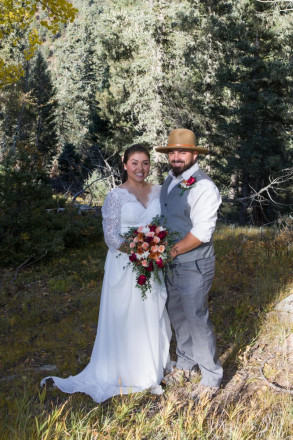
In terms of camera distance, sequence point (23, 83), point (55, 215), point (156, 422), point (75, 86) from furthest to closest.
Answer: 1. point (75, 86)
2. point (23, 83)
3. point (55, 215)
4. point (156, 422)

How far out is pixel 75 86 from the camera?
45250 mm

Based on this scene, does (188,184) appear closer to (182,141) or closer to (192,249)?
(182,141)

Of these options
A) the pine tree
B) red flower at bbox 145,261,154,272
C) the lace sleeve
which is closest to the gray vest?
red flower at bbox 145,261,154,272

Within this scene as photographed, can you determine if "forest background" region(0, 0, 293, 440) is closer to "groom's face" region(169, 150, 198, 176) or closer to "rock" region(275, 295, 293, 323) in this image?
"rock" region(275, 295, 293, 323)

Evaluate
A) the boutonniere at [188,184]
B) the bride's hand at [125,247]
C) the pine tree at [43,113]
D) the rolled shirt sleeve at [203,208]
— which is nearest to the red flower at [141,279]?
the bride's hand at [125,247]

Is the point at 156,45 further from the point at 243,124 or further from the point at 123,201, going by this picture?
the point at 123,201

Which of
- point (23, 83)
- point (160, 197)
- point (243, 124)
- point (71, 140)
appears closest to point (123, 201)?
point (160, 197)

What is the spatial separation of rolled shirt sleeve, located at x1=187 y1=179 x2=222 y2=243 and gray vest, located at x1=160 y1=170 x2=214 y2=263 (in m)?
0.07

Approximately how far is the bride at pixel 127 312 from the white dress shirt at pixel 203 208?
54 cm

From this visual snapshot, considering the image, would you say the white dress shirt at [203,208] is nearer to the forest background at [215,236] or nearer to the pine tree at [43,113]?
the forest background at [215,236]

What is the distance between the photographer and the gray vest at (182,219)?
3643 millimetres

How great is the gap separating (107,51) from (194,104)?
6070mm

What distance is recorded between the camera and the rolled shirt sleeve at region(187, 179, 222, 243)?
346cm

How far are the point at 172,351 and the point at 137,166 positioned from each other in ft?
Result: 7.39
